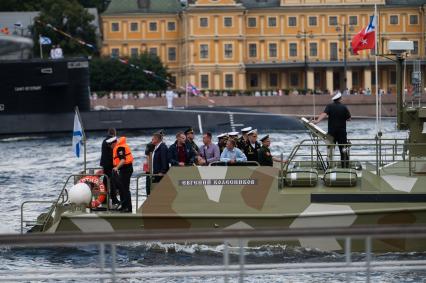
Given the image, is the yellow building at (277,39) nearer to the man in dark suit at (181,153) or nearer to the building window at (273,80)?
the building window at (273,80)

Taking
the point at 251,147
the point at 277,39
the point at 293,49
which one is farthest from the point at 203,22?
the point at 251,147

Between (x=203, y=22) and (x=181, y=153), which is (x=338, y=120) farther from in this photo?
(x=203, y=22)

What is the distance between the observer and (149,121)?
6519 centimetres

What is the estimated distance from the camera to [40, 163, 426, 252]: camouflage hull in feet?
57.7

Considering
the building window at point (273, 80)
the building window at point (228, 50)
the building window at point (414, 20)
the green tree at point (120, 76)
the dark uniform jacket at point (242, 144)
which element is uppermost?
the building window at point (414, 20)

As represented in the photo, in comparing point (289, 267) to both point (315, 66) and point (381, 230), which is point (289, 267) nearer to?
point (381, 230)

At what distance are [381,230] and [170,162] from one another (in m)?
9.60

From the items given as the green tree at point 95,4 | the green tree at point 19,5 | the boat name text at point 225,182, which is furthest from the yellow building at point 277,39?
the boat name text at point 225,182

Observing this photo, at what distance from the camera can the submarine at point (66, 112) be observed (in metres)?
58.7

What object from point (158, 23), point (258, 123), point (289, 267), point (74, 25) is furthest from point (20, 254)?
point (158, 23)

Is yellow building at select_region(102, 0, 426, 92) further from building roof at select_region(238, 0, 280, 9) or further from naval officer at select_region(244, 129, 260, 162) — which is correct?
naval officer at select_region(244, 129, 260, 162)

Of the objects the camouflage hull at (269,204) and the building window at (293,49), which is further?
the building window at (293,49)

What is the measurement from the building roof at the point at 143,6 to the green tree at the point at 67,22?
1098 centimetres

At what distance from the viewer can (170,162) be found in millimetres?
19172
